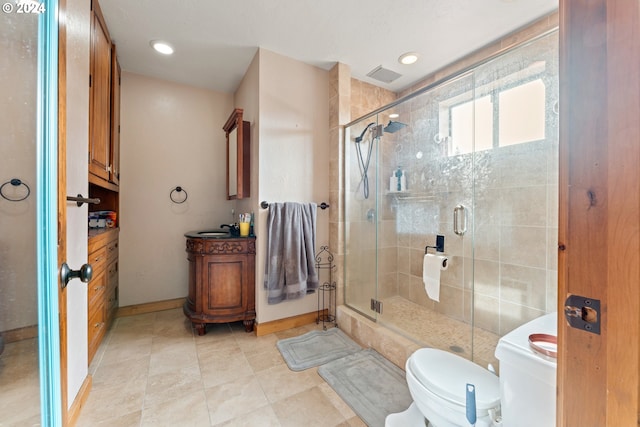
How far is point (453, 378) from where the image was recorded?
1.12 meters

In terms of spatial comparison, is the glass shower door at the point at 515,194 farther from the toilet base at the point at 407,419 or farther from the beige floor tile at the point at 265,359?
the beige floor tile at the point at 265,359

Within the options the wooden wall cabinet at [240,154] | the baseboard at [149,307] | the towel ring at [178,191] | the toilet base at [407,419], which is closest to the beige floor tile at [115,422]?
the toilet base at [407,419]

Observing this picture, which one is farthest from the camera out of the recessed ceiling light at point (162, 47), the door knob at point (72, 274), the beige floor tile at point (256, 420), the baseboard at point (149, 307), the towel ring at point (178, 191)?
the towel ring at point (178, 191)

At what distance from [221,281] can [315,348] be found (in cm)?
98

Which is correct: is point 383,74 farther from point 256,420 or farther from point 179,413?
point 179,413

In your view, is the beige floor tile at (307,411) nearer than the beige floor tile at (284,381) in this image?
Yes

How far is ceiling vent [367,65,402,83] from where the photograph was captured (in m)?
2.54

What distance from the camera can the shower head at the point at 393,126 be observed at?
7.55ft

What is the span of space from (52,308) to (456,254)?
2.31 meters

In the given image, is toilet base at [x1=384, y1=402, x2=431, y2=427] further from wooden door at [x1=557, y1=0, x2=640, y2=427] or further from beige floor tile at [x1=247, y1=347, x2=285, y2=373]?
wooden door at [x1=557, y1=0, x2=640, y2=427]

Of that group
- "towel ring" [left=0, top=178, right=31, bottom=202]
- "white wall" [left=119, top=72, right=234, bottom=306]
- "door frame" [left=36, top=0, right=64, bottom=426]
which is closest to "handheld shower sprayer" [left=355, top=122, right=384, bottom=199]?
"white wall" [left=119, top=72, right=234, bottom=306]

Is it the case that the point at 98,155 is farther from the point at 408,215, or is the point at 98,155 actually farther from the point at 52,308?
the point at 408,215

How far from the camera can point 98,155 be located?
1768 millimetres

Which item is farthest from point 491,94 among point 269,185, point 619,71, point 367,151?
point 269,185
